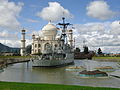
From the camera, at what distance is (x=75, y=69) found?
45.7 m

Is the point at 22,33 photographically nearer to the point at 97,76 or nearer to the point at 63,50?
the point at 63,50

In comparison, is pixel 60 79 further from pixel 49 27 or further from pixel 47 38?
pixel 47 38

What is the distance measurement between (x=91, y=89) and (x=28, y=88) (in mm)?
5311

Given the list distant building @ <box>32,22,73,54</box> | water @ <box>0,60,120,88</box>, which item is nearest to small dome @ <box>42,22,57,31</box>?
distant building @ <box>32,22,73,54</box>

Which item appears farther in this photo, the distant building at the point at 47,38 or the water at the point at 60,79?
the distant building at the point at 47,38

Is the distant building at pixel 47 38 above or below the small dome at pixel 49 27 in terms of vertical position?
below

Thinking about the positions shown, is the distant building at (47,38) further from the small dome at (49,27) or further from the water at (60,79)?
the water at (60,79)

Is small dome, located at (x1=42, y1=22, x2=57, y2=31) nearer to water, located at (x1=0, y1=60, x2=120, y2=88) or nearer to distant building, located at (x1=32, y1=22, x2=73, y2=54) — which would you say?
distant building, located at (x1=32, y1=22, x2=73, y2=54)

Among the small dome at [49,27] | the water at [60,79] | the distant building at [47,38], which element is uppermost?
the small dome at [49,27]

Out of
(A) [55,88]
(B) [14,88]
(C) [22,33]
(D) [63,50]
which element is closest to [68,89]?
(A) [55,88]

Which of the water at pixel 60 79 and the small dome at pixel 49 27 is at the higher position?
the small dome at pixel 49 27

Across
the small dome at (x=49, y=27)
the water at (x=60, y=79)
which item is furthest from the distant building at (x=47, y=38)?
the water at (x=60, y=79)

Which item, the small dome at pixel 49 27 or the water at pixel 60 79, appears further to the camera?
the small dome at pixel 49 27

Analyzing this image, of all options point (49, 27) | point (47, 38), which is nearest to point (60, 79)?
point (49, 27)
